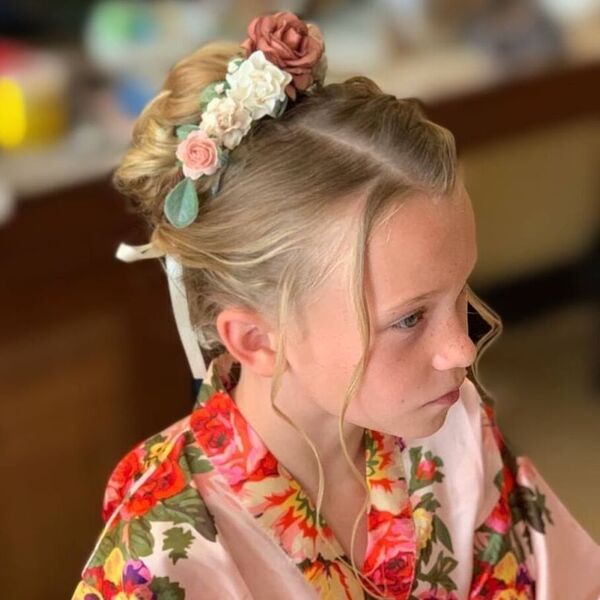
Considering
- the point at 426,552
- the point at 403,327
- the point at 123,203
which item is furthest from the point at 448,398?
the point at 123,203

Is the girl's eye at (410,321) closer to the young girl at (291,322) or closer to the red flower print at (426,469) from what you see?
the young girl at (291,322)

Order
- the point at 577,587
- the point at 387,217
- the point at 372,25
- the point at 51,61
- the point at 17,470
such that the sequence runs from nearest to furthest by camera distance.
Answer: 1. the point at 387,217
2. the point at 577,587
3. the point at 17,470
4. the point at 51,61
5. the point at 372,25

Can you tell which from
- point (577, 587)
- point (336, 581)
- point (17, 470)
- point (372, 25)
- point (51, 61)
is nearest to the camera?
point (336, 581)

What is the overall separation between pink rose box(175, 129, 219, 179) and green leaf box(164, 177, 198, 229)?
0.04ft

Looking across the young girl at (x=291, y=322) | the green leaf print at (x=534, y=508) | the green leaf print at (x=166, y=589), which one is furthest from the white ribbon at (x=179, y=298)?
the green leaf print at (x=534, y=508)

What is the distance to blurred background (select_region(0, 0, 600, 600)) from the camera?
1.68 metres

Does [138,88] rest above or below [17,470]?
above

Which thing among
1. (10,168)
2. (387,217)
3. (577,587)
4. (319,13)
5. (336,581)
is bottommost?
(577,587)

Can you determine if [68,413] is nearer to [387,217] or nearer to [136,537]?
[136,537]

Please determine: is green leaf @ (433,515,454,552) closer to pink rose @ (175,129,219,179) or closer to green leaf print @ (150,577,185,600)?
green leaf print @ (150,577,185,600)

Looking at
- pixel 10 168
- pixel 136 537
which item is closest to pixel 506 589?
pixel 136 537

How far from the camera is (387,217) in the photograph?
2.76 ft

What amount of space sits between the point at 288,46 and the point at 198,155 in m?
0.11

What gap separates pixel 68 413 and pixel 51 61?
56cm
